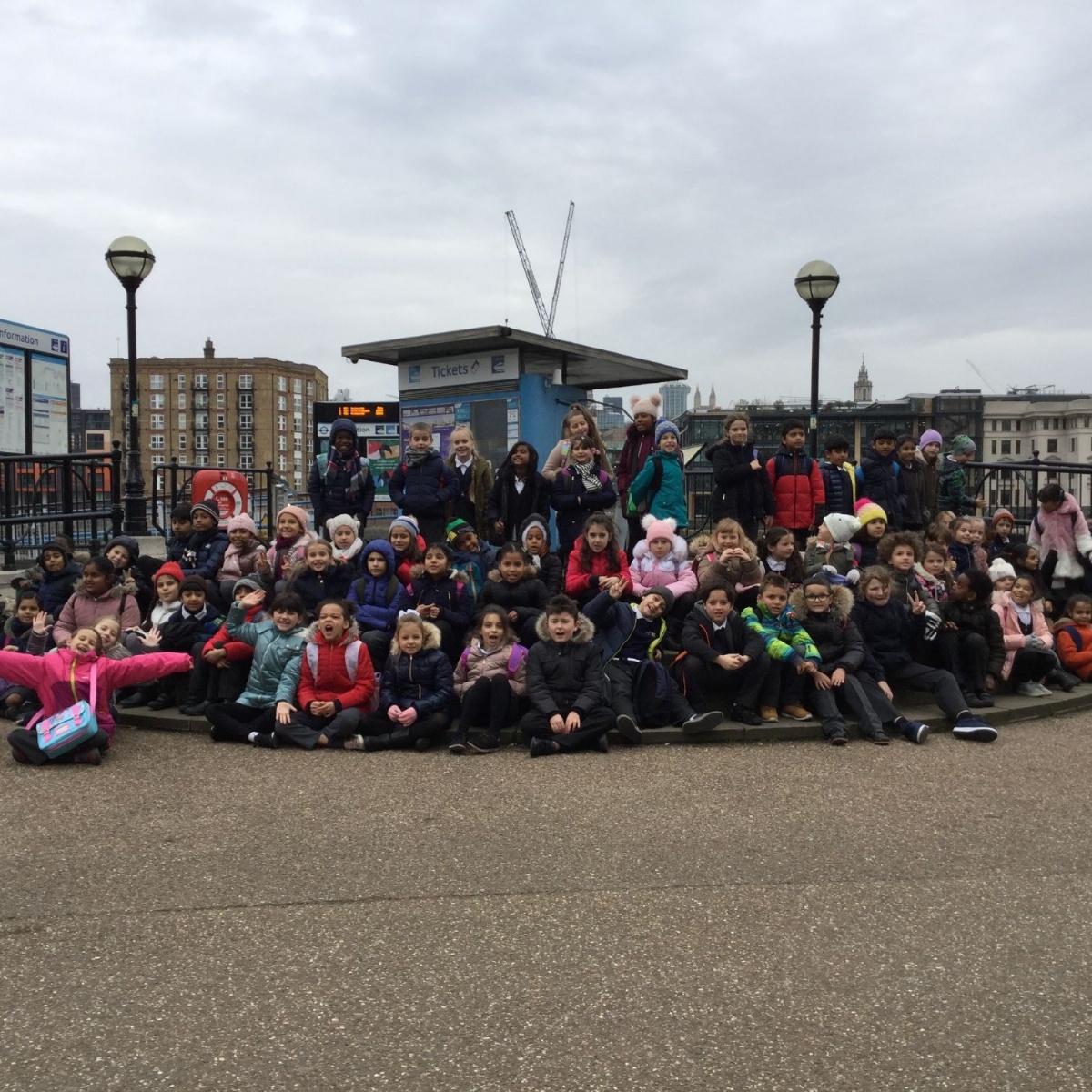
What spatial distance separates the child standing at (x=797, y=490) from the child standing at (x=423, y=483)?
3328 mm

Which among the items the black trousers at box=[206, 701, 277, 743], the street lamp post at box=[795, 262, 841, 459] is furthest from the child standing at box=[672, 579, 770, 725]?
the street lamp post at box=[795, 262, 841, 459]

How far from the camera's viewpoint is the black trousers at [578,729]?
7.18m

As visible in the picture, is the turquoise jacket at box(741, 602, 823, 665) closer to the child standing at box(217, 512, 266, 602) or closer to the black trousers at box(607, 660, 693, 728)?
the black trousers at box(607, 660, 693, 728)

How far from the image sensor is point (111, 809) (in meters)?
5.83

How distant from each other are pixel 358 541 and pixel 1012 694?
18.8 ft

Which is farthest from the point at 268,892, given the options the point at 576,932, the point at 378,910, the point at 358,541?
the point at 358,541

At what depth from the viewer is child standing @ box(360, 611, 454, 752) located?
7.34m

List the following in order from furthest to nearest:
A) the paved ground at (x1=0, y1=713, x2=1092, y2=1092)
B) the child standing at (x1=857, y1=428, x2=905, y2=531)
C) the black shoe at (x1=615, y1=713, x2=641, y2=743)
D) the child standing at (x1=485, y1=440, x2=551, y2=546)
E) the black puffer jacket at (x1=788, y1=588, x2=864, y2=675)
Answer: the child standing at (x1=857, y1=428, x2=905, y2=531), the child standing at (x1=485, y1=440, x2=551, y2=546), the black puffer jacket at (x1=788, y1=588, x2=864, y2=675), the black shoe at (x1=615, y1=713, x2=641, y2=743), the paved ground at (x1=0, y1=713, x2=1092, y2=1092)

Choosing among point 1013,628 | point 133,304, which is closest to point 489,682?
point 1013,628

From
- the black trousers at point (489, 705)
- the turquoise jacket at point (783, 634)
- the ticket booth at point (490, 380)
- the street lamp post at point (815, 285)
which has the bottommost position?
the black trousers at point (489, 705)

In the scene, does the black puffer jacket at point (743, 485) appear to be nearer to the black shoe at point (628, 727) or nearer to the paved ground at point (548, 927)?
the black shoe at point (628, 727)

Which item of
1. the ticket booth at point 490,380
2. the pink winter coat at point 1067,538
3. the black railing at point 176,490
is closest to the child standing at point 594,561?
the pink winter coat at point 1067,538

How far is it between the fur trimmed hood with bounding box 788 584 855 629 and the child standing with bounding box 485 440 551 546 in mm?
3022

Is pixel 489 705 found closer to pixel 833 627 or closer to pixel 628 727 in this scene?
pixel 628 727
